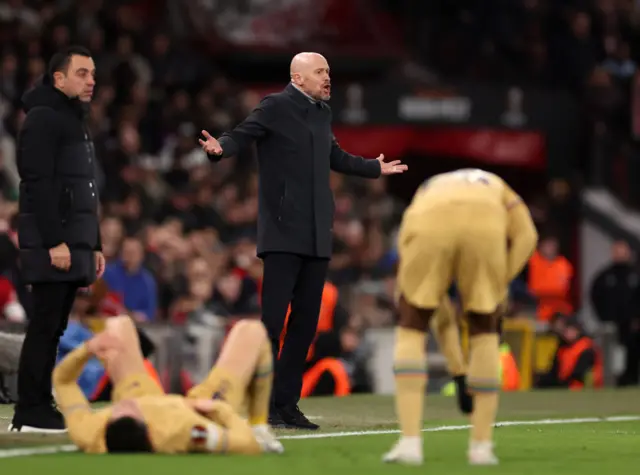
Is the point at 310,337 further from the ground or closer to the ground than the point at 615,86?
closer to the ground

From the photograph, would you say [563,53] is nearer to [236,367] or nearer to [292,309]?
[292,309]

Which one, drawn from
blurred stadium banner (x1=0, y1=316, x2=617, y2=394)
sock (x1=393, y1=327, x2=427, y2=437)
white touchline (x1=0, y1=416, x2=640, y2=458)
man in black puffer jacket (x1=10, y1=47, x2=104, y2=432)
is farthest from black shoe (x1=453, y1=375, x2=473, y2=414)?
blurred stadium banner (x1=0, y1=316, x2=617, y2=394)

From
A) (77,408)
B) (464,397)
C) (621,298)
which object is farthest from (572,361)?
(77,408)

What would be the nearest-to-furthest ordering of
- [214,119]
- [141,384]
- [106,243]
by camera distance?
[141,384], [106,243], [214,119]

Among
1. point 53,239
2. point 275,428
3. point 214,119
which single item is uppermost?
point 214,119

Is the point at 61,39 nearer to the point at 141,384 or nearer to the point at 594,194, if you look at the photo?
the point at 594,194

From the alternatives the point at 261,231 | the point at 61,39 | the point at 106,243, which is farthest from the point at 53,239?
Answer: the point at 61,39

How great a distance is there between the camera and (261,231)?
10.9m

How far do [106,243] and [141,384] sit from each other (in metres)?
9.52

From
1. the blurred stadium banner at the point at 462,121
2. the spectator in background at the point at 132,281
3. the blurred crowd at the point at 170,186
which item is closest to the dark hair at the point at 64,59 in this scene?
the blurred crowd at the point at 170,186

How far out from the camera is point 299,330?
433 inches

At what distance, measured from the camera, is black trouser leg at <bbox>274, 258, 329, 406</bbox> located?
35.9 feet

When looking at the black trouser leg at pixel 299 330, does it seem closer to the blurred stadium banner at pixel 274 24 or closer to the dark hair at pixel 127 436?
the dark hair at pixel 127 436

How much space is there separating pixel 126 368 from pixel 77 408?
32 cm
